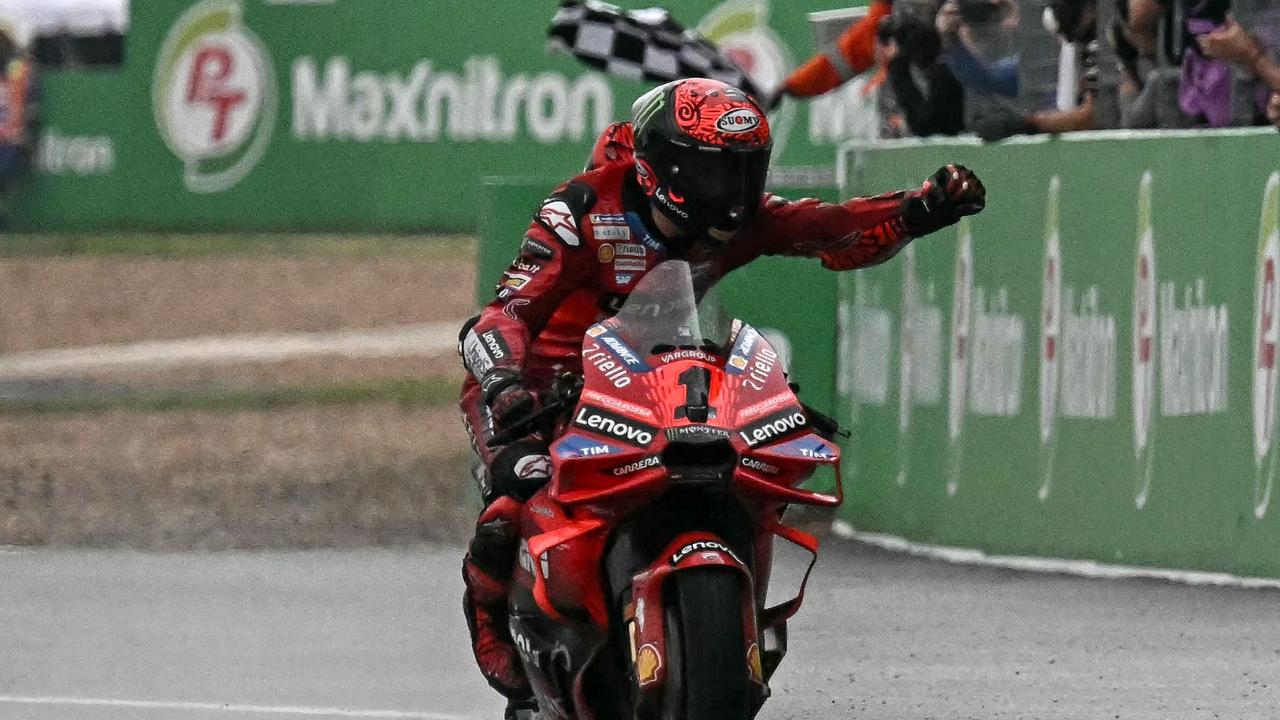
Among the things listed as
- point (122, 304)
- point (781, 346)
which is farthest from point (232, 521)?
point (122, 304)

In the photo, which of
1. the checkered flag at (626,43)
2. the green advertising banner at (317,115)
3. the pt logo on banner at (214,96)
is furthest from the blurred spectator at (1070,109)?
the pt logo on banner at (214,96)

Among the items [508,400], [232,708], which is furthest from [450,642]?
[508,400]

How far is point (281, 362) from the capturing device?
20328mm

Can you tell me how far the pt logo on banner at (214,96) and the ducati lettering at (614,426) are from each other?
2246cm

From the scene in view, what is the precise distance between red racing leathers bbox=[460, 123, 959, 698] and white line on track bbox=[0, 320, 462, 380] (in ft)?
40.9

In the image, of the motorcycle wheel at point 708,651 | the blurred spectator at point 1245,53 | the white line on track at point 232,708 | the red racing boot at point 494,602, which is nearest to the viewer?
the motorcycle wheel at point 708,651

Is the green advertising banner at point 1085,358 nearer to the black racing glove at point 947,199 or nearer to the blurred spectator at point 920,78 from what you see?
the blurred spectator at point 920,78

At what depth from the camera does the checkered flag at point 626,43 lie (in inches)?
547

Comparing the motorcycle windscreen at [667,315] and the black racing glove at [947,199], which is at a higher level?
the black racing glove at [947,199]

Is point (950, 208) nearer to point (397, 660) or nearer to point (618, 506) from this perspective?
point (618, 506)

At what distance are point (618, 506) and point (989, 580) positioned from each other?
4.55 m

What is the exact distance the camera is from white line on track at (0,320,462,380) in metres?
20.0

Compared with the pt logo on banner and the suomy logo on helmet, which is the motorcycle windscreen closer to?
the suomy logo on helmet

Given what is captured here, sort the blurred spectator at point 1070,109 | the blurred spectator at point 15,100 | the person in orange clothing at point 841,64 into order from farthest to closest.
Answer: the blurred spectator at point 15,100 → the person in orange clothing at point 841,64 → the blurred spectator at point 1070,109
